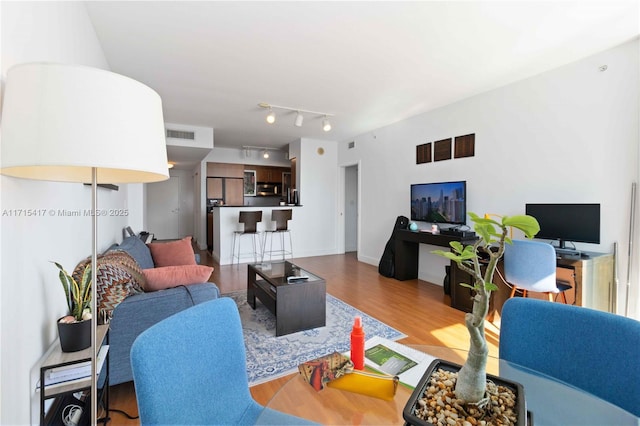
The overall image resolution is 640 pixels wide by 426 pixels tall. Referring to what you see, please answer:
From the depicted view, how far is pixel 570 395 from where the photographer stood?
992 mm

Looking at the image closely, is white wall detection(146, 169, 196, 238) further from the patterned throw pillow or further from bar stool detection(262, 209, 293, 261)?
the patterned throw pillow

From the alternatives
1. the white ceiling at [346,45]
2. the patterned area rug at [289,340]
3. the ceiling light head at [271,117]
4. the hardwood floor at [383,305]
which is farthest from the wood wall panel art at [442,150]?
the patterned area rug at [289,340]

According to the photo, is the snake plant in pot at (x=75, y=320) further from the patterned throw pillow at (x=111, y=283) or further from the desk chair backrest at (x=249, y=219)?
the desk chair backrest at (x=249, y=219)

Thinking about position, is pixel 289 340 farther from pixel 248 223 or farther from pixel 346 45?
pixel 248 223

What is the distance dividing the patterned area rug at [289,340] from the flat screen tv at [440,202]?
1.92 metres

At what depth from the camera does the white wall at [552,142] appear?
8.64 feet

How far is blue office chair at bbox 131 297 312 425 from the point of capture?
0.76m

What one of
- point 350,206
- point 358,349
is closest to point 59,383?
point 358,349

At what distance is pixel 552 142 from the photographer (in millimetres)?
3125

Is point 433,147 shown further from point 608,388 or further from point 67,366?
point 67,366

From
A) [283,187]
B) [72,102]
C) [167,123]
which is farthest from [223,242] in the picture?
[72,102]

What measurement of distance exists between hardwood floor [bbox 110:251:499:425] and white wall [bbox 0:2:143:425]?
80 centimetres

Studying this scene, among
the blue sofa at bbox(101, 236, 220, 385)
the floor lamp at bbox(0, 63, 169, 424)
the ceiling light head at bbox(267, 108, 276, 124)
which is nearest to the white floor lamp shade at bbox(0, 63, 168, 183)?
the floor lamp at bbox(0, 63, 169, 424)

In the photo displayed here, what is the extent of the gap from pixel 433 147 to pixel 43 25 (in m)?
4.33
